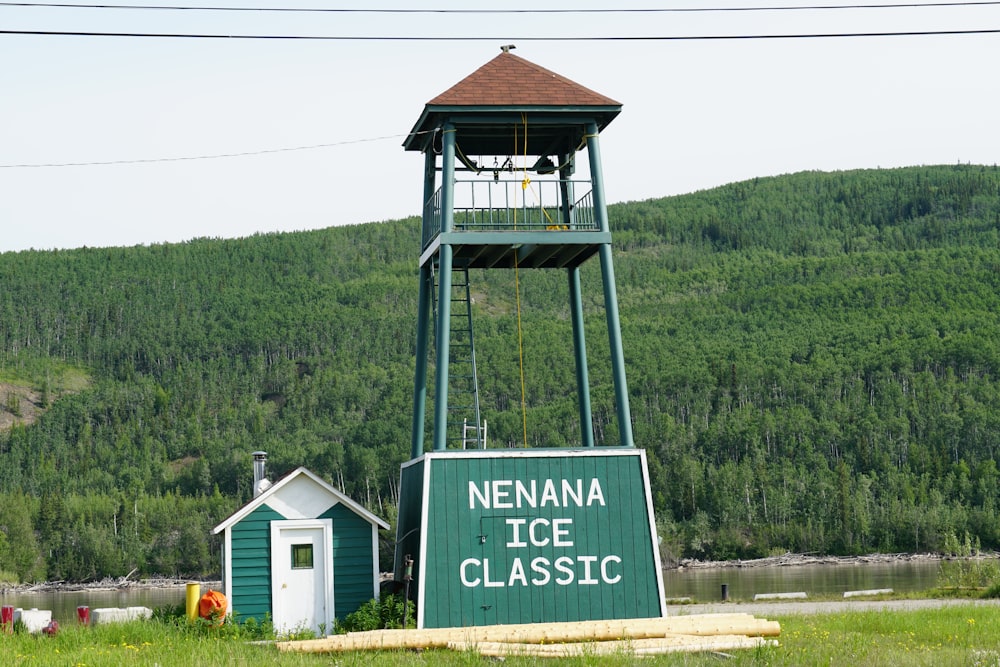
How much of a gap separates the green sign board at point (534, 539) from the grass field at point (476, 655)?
7.83 ft

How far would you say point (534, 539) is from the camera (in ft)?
69.1

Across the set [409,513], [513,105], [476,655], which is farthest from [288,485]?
[513,105]

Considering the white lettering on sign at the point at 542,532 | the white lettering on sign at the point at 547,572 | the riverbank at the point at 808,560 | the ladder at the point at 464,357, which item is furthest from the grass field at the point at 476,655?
the riverbank at the point at 808,560

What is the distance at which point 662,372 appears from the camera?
158m

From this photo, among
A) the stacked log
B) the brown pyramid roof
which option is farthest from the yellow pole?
the brown pyramid roof

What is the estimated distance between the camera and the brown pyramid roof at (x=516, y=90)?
22.0m

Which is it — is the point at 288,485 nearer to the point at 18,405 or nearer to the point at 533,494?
the point at 533,494

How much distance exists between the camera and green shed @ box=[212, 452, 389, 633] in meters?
21.8

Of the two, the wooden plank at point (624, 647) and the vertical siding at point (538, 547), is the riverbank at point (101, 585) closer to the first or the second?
the vertical siding at point (538, 547)

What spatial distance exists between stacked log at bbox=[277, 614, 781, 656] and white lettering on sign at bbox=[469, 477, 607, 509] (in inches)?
78.6

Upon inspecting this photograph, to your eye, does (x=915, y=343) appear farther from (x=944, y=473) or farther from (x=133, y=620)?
(x=133, y=620)

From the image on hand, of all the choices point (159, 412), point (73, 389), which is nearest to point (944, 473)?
point (159, 412)

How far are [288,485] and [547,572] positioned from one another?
4.37 m

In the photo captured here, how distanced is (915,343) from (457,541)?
5634 inches
